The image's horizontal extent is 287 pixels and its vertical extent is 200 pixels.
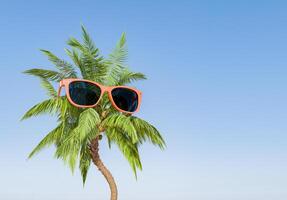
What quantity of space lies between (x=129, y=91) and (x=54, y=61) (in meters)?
3.47

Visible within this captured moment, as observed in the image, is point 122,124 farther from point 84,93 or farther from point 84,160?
point 84,160

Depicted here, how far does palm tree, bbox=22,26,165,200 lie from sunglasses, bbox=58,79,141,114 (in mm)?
377

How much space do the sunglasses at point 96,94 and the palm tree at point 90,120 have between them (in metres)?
0.38

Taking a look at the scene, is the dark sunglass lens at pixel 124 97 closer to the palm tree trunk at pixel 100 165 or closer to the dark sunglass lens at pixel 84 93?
the dark sunglass lens at pixel 84 93

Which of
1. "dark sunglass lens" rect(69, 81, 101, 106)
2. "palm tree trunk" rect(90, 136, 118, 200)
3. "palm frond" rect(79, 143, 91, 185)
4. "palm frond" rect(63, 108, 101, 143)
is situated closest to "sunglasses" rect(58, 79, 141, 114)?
"dark sunglass lens" rect(69, 81, 101, 106)

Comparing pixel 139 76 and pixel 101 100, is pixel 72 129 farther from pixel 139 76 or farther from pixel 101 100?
pixel 139 76

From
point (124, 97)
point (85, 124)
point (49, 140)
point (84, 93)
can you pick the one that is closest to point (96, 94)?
point (84, 93)

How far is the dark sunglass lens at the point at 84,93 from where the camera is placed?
17.7m

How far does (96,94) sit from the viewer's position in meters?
18.2

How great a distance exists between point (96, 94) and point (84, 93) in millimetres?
465

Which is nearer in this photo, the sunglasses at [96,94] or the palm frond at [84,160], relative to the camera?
the sunglasses at [96,94]

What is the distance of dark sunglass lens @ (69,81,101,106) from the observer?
58.0 ft

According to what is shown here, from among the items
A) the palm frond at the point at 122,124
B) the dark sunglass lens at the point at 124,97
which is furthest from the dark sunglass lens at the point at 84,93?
the palm frond at the point at 122,124

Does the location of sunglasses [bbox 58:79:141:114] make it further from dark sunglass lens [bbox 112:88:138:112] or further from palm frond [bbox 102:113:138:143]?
palm frond [bbox 102:113:138:143]
